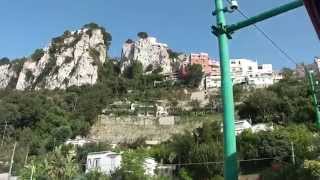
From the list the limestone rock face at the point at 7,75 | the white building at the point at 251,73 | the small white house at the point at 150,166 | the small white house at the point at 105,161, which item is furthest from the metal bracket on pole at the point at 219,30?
the limestone rock face at the point at 7,75

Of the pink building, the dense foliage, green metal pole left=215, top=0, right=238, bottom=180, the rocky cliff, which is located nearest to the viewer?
green metal pole left=215, top=0, right=238, bottom=180

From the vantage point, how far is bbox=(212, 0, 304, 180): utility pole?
6055mm

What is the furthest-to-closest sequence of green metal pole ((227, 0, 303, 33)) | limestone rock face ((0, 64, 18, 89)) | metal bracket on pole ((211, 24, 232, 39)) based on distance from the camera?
limestone rock face ((0, 64, 18, 89)) → metal bracket on pole ((211, 24, 232, 39)) → green metal pole ((227, 0, 303, 33))

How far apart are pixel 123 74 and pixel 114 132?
3913cm

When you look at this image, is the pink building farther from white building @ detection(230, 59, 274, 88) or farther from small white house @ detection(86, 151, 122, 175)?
small white house @ detection(86, 151, 122, 175)

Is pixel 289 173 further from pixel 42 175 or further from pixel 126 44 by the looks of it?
pixel 126 44

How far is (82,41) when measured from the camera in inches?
4737

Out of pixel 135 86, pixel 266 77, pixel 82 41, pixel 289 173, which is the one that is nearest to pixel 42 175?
pixel 289 173

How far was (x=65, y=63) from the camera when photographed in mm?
116625

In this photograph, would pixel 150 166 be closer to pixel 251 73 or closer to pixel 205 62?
pixel 251 73

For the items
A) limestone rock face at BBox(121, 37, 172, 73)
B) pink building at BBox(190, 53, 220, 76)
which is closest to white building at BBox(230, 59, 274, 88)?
pink building at BBox(190, 53, 220, 76)

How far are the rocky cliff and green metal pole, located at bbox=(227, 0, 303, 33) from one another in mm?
104100

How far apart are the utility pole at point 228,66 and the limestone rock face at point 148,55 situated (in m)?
114

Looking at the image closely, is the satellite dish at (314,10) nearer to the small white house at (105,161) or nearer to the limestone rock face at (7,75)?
the small white house at (105,161)
